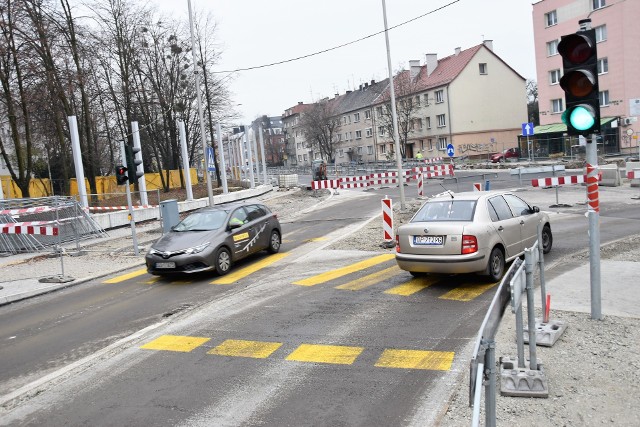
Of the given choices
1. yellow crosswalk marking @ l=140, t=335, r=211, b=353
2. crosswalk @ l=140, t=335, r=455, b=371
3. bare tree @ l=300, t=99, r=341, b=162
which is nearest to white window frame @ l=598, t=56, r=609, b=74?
bare tree @ l=300, t=99, r=341, b=162

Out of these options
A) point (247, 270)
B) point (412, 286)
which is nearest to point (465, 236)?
point (412, 286)

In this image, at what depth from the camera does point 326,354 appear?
657cm

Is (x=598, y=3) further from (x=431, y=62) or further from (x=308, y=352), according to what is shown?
(x=308, y=352)

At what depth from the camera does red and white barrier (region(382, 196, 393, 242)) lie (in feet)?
44.5

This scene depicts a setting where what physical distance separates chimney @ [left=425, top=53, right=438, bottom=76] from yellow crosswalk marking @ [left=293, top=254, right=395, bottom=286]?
62.8 m

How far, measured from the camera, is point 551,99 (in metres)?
54.0

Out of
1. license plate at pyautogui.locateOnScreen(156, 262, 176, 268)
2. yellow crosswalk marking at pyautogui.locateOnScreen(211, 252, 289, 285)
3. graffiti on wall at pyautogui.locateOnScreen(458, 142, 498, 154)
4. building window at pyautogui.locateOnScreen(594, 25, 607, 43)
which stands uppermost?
building window at pyautogui.locateOnScreen(594, 25, 607, 43)

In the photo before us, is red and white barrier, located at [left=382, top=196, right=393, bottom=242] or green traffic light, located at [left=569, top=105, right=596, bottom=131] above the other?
green traffic light, located at [left=569, top=105, right=596, bottom=131]

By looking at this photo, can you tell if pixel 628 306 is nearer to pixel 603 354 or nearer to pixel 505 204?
pixel 603 354

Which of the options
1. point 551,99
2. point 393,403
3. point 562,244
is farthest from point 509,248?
point 551,99

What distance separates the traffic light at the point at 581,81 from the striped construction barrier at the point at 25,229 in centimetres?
1350

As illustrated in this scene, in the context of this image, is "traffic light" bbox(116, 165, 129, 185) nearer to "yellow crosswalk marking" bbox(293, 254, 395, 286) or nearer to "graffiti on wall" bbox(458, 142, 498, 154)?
"yellow crosswalk marking" bbox(293, 254, 395, 286)

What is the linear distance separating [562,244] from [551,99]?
4608 cm

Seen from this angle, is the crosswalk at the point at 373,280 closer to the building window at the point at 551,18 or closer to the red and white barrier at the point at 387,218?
the red and white barrier at the point at 387,218
